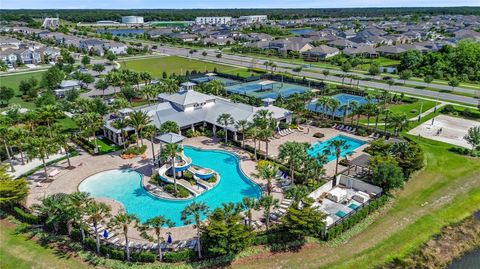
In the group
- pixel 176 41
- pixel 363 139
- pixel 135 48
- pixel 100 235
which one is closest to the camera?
pixel 100 235

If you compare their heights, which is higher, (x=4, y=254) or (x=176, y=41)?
(x=176, y=41)

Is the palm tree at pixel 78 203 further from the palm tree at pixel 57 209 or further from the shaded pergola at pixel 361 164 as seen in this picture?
the shaded pergola at pixel 361 164

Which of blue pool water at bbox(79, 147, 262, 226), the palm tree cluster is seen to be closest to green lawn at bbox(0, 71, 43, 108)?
the palm tree cluster

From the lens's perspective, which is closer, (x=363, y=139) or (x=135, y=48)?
(x=363, y=139)

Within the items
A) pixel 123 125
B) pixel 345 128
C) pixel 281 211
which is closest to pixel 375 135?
pixel 345 128

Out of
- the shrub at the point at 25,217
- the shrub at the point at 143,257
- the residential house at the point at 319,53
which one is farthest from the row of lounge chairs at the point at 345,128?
the residential house at the point at 319,53

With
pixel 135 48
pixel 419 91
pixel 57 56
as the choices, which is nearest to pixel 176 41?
pixel 135 48

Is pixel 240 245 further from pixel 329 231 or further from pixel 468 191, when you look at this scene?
pixel 468 191
